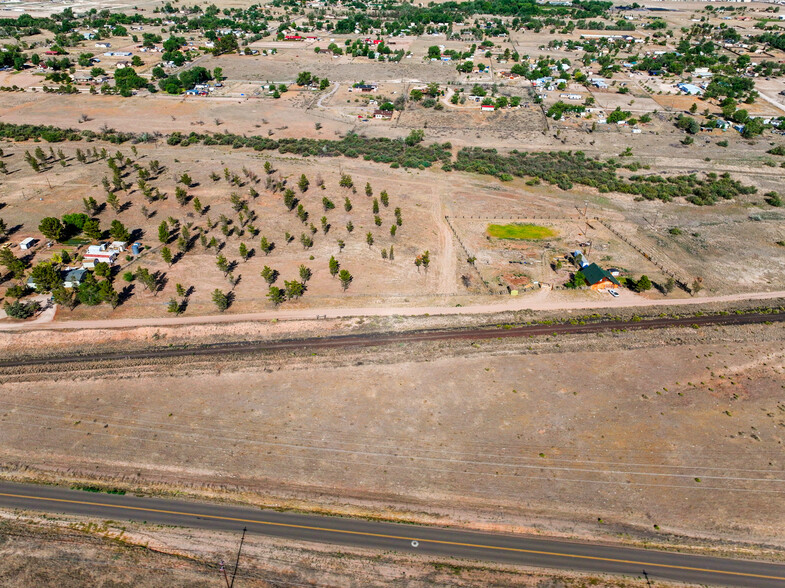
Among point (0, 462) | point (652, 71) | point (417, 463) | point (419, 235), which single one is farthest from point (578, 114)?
point (0, 462)

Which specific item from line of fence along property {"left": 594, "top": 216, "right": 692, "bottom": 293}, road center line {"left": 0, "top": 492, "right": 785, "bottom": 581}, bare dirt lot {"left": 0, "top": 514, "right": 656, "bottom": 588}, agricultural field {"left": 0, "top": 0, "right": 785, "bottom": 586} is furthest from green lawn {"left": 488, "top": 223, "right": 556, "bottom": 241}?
bare dirt lot {"left": 0, "top": 514, "right": 656, "bottom": 588}

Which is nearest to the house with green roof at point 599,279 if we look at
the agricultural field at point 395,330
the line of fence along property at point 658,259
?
the agricultural field at point 395,330

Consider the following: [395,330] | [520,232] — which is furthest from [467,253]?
[395,330]

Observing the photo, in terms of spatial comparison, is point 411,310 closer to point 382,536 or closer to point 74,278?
point 382,536

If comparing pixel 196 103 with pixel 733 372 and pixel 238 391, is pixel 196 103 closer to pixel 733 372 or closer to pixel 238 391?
pixel 238 391

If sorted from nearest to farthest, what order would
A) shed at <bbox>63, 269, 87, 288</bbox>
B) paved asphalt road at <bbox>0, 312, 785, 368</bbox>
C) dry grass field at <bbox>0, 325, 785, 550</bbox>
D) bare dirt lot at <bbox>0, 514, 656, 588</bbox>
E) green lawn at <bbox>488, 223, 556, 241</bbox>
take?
bare dirt lot at <bbox>0, 514, 656, 588</bbox> < dry grass field at <bbox>0, 325, 785, 550</bbox> < paved asphalt road at <bbox>0, 312, 785, 368</bbox> < shed at <bbox>63, 269, 87, 288</bbox> < green lawn at <bbox>488, 223, 556, 241</bbox>

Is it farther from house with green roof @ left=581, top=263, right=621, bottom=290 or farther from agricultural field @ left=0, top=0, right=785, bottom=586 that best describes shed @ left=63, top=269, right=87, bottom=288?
→ house with green roof @ left=581, top=263, right=621, bottom=290
